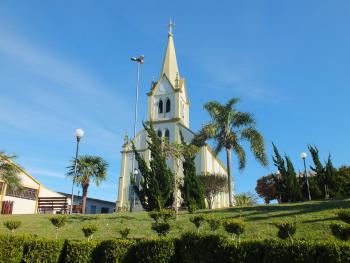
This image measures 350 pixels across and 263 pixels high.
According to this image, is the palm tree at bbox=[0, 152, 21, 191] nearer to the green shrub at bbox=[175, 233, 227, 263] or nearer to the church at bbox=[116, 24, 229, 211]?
the church at bbox=[116, 24, 229, 211]

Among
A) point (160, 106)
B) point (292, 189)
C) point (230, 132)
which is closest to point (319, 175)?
point (292, 189)

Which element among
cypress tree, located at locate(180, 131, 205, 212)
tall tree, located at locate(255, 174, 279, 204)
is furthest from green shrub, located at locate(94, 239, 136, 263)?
tall tree, located at locate(255, 174, 279, 204)

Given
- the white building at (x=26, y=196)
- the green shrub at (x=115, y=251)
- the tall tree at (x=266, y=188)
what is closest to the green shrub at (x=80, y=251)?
the green shrub at (x=115, y=251)

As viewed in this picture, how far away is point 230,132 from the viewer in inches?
1077

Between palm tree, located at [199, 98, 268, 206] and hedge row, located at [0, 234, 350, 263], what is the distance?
1678 centimetres

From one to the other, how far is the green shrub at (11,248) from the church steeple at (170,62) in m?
38.8

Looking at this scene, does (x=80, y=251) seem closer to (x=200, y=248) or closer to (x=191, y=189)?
(x=200, y=248)

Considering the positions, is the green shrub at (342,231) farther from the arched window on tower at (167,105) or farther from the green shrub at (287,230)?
the arched window on tower at (167,105)

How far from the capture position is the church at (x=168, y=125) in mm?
41094

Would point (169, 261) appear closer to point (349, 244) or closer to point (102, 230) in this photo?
point (349, 244)

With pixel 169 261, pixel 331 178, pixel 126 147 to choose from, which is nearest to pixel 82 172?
pixel 126 147

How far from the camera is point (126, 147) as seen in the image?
4475cm

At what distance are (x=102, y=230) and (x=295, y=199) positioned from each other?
2197 cm

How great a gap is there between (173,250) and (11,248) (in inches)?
217
